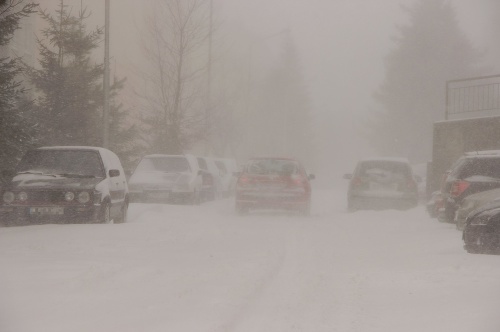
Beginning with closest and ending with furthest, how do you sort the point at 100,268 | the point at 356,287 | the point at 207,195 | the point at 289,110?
the point at 356,287
the point at 100,268
the point at 207,195
the point at 289,110

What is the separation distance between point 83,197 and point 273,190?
6929mm

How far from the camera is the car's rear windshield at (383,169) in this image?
1930cm

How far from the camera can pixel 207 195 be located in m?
26.9

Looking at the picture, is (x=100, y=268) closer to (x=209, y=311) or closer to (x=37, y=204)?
(x=209, y=311)

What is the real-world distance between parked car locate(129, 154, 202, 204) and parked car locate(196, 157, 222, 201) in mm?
2829

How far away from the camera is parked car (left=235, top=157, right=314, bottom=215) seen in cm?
1917

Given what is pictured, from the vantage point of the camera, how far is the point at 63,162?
1445cm

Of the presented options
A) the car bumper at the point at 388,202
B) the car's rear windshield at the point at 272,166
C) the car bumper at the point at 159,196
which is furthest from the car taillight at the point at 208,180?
the car bumper at the point at 388,202

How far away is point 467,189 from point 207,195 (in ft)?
49.9

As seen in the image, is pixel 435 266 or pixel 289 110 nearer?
pixel 435 266

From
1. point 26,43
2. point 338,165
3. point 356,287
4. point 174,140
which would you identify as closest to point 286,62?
point 26,43

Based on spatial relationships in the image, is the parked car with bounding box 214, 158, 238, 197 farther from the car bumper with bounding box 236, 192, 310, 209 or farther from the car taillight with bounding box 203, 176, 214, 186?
the car bumper with bounding box 236, 192, 310, 209

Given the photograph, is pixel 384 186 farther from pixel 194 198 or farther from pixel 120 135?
pixel 120 135

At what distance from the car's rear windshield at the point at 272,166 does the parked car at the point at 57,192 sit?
6146 mm
